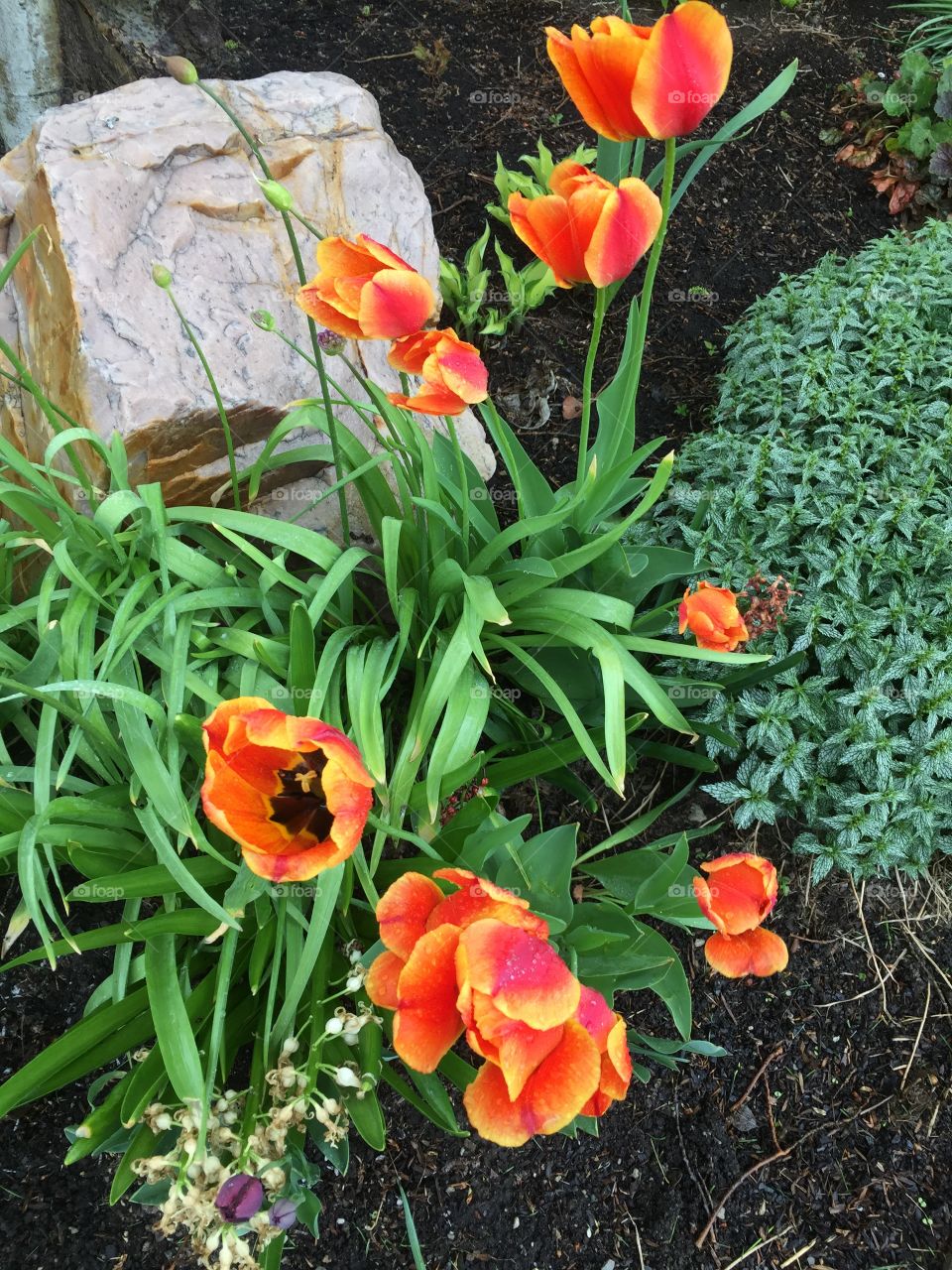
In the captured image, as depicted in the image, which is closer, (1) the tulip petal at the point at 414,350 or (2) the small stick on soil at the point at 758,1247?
(1) the tulip petal at the point at 414,350

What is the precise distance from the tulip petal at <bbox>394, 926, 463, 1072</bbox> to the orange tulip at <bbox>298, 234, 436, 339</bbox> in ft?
A: 2.72

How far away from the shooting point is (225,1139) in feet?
4.15

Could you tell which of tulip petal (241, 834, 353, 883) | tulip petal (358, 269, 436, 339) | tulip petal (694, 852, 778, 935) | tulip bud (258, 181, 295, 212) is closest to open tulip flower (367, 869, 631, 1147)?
tulip petal (241, 834, 353, 883)

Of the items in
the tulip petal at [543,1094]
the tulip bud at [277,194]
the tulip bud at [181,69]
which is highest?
the tulip bud at [181,69]

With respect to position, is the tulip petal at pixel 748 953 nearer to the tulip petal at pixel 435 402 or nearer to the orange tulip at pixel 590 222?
the tulip petal at pixel 435 402

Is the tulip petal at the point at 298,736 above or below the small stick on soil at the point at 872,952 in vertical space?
above

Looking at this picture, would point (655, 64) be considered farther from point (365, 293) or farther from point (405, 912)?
point (405, 912)

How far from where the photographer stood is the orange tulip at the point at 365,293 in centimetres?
128

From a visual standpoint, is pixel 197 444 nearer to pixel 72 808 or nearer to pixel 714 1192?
pixel 72 808

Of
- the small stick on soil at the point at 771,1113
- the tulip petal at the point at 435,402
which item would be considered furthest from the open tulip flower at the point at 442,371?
the small stick on soil at the point at 771,1113

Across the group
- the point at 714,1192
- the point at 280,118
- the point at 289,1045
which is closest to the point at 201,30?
the point at 280,118

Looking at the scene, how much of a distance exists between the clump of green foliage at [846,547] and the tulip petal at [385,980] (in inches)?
42.0

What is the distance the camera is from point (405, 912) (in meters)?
1.14

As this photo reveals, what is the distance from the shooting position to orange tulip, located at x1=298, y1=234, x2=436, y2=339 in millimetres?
1276
